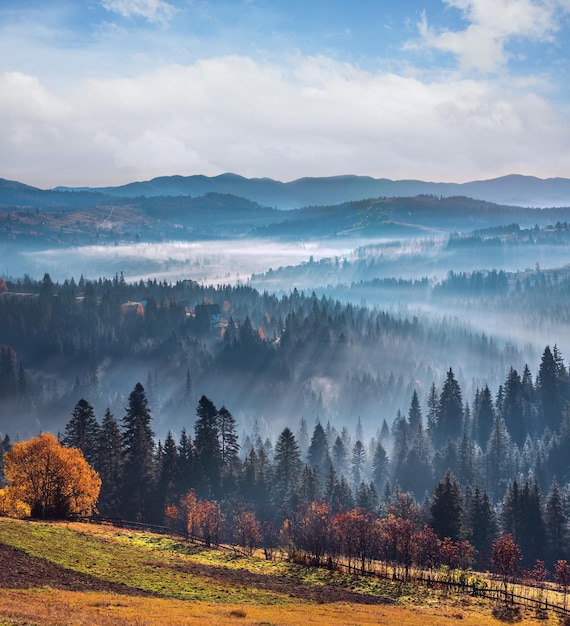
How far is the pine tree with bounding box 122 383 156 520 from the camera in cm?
9888

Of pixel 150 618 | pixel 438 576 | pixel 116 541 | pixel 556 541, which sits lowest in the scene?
pixel 556 541

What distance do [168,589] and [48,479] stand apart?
31.6m

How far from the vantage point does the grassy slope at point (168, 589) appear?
43156mm

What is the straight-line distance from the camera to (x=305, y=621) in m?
47.1

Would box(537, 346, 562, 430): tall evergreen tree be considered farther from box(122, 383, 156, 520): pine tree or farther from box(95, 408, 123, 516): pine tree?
box(95, 408, 123, 516): pine tree

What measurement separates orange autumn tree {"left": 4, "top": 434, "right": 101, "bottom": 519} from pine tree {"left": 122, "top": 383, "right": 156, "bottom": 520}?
64.7 feet

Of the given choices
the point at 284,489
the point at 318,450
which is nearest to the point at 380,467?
the point at 318,450

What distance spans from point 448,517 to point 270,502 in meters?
29.0

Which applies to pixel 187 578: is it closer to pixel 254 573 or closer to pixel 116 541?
pixel 254 573

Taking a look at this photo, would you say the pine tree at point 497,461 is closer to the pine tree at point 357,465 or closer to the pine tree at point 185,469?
the pine tree at point 357,465

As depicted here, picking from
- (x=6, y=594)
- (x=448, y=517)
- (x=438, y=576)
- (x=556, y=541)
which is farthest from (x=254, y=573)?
(x=556, y=541)

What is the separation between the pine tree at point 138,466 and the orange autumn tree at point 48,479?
19713 millimetres

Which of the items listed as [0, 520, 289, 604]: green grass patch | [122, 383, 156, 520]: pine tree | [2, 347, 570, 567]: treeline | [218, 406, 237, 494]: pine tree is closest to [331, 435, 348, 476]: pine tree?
[2, 347, 570, 567]: treeline

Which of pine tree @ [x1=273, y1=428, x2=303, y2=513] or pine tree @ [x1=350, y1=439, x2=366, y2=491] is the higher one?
pine tree @ [x1=273, y1=428, x2=303, y2=513]
